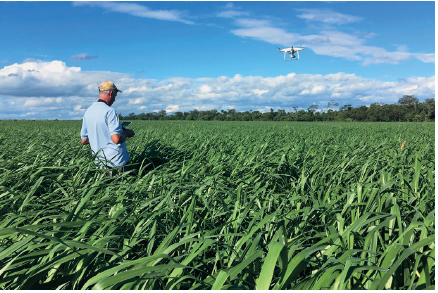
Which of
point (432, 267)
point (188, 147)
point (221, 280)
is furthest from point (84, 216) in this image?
point (188, 147)

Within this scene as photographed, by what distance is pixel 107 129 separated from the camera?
4.16 m

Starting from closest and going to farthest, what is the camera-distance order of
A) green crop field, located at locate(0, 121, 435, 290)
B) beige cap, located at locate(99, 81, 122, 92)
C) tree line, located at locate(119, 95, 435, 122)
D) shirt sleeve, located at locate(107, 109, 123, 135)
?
1. green crop field, located at locate(0, 121, 435, 290)
2. shirt sleeve, located at locate(107, 109, 123, 135)
3. beige cap, located at locate(99, 81, 122, 92)
4. tree line, located at locate(119, 95, 435, 122)

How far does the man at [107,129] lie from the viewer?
4059mm

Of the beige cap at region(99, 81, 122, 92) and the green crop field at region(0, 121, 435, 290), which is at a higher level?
the beige cap at region(99, 81, 122, 92)

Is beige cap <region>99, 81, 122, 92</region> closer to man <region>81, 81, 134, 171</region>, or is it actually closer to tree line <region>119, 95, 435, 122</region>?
man <region>81, 81, 134, 171</region>

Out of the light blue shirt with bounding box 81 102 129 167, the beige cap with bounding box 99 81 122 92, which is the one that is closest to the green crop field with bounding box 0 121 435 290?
the light blue shirt with bounding box 81 102 129 167

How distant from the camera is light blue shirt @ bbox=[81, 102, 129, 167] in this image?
160 inches

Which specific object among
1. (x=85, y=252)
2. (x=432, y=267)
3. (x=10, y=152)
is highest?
(x=10, y=152)

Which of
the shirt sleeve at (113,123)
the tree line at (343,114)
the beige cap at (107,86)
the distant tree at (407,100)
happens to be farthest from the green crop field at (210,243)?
the distant tree at (407,100)

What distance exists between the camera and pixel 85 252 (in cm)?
176

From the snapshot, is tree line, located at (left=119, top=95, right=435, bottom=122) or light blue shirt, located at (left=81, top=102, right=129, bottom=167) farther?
tree line, located at (left=119, top=95, right=435, bottom=122)

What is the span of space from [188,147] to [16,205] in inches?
137

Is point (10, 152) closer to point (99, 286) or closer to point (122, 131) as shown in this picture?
point (122, 131)

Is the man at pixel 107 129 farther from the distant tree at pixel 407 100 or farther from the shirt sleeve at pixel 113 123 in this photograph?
the distant tree at pixel 407 100
